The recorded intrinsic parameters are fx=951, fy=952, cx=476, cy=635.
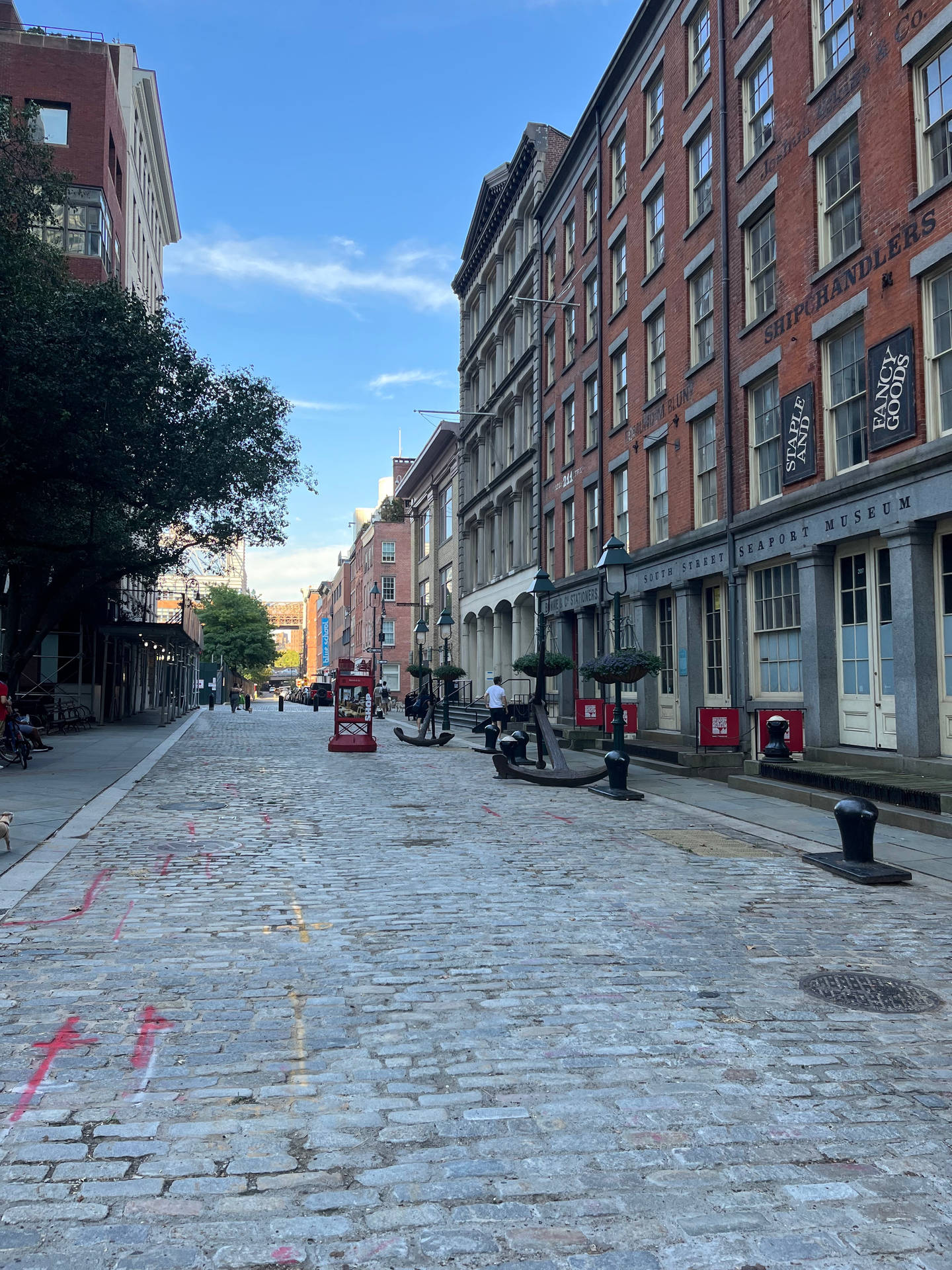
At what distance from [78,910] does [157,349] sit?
1635cm

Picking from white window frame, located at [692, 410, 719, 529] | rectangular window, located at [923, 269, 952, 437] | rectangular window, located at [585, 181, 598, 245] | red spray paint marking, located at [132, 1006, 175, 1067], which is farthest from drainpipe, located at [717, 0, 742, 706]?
red spray paint marking, located at [132, 1006, 175, 1067]

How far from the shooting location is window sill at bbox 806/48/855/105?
14836 mm

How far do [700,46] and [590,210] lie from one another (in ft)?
24.1

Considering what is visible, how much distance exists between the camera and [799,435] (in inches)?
631

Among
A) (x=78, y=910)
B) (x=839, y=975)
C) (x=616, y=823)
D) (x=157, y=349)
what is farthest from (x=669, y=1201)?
(x=157, y=349)

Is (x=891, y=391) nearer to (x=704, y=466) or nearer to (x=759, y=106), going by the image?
(x=704, y=466)

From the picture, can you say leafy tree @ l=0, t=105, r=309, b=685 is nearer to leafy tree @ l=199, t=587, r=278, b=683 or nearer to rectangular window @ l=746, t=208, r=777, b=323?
rectangular window @ l=746, t=208, r=777, b=323

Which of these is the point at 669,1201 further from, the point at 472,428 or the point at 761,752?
the point at 472,428

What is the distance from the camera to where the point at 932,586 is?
12.7 metres

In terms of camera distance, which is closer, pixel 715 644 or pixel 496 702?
pixel 715 644

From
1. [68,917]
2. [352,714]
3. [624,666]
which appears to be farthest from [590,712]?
[68,917]

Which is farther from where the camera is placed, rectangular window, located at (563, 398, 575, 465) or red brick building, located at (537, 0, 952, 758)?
rectangular window, located at (563, 398, 575, 465)

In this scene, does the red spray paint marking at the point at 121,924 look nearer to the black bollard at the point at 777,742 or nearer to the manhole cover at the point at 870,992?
the manhole cover at the point at 870,992

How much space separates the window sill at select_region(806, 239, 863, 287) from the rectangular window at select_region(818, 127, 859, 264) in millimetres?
43
